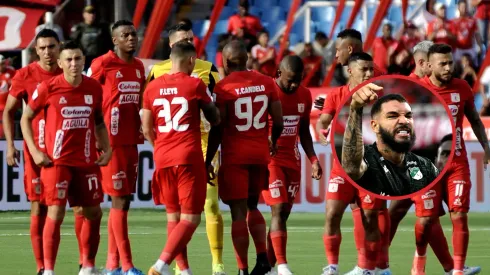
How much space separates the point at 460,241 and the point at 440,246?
0.28 meters

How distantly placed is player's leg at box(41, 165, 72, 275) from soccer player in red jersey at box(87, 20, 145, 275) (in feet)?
2.43

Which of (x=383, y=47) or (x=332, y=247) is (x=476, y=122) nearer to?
(x=332, y=247)

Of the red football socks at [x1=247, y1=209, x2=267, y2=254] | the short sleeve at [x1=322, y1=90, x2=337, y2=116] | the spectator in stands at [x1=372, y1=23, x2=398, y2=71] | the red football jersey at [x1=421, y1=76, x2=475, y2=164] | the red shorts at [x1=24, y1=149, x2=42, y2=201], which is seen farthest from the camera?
the spectator in stands at [x1=372, y1=23, x2=398, y2=71]

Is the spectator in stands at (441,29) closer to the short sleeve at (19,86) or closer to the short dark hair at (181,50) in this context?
the short sleeve at (19,86)

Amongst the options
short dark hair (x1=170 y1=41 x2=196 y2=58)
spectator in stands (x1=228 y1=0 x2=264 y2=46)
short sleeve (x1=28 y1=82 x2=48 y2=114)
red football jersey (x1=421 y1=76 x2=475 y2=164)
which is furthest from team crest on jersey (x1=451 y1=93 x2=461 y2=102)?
spectator in stands (x1=228 y1=0 x2=264 y2=46)

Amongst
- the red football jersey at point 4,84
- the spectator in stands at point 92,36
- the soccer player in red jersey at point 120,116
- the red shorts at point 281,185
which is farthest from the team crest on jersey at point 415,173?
the red football jersey at point 4,84

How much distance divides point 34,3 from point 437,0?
29.6ft

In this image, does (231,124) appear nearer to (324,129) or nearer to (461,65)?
(324,129)

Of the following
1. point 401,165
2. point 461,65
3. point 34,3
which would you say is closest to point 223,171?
point 401,165

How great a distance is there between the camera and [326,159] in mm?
21875

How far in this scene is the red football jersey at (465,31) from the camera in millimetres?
25562

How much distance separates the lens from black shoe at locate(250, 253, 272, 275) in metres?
12.1

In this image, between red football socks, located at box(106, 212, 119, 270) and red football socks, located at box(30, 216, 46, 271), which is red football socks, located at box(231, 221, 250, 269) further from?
red football socks, located at box(30, 216, 46, 271)

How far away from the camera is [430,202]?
12633 mm
